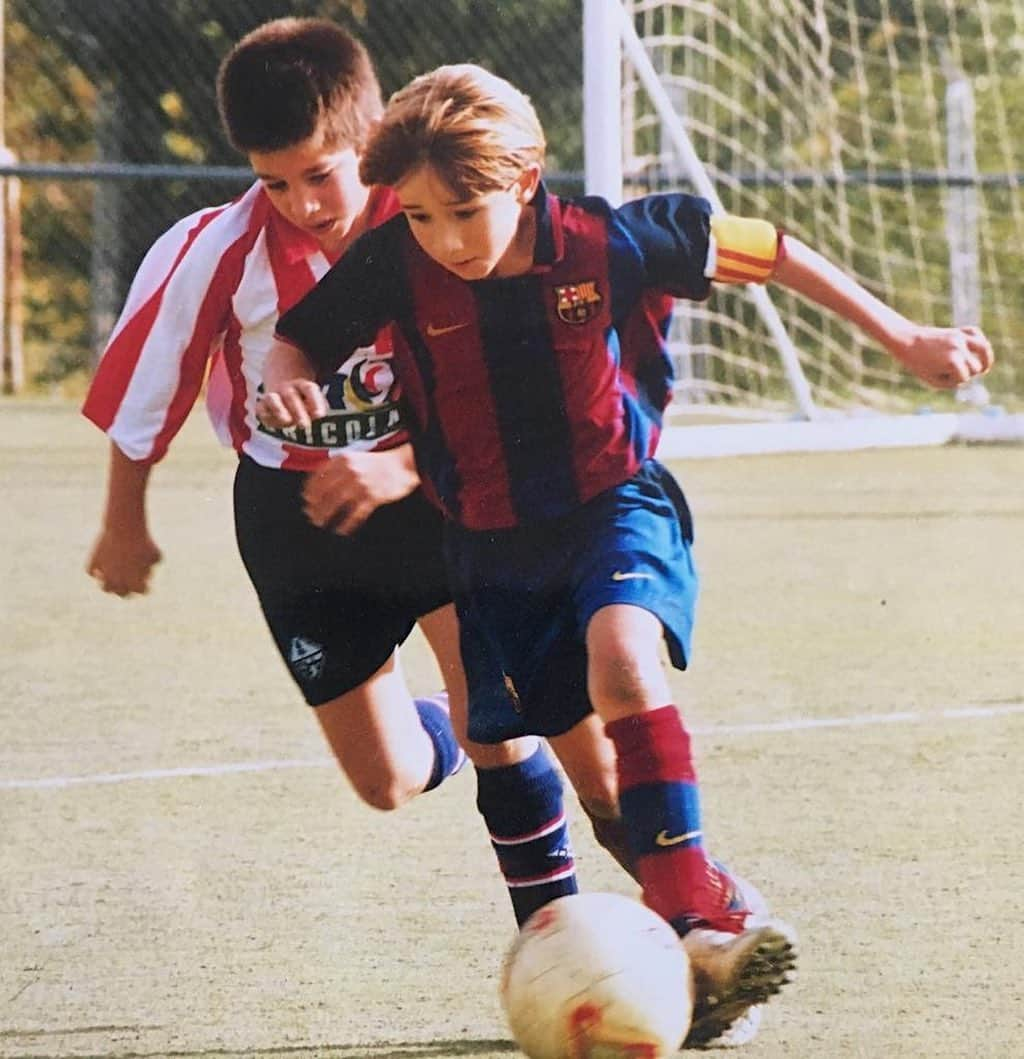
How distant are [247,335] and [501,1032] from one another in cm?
119

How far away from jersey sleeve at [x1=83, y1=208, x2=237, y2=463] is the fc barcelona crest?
63 centimetres

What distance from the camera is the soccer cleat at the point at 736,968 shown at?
107 inches

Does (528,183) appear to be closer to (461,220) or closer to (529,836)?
(461,220)

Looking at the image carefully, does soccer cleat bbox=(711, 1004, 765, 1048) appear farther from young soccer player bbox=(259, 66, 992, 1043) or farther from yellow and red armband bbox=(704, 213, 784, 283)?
yellow and red armband bbox=(704, 213, 784, 283)

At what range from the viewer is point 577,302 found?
316cm

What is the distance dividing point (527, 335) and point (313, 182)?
439 mm

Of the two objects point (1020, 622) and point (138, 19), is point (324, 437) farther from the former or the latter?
point (138, 19)

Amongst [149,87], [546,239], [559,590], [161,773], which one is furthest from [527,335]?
[149,87]

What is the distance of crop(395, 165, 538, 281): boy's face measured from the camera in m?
3.01

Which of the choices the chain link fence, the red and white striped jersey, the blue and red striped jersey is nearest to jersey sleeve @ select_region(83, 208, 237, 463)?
the red and white striped jersey

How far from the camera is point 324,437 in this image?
3623mm

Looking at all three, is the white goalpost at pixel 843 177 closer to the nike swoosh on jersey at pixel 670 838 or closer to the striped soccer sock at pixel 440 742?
the striped soccer sock at pixel 440 742

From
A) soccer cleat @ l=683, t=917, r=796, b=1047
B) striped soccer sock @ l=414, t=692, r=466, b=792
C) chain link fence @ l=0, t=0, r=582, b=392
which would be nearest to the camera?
soccer cleat @ l=683, t=917, r=796, b=1047

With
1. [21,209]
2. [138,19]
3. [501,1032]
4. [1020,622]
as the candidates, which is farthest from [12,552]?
[21,209]
